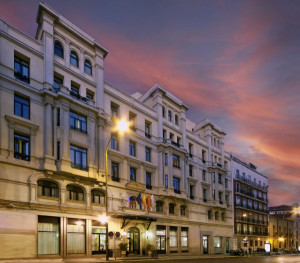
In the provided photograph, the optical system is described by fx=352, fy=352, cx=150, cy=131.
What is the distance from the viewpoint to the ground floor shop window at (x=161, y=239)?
47.8 metres

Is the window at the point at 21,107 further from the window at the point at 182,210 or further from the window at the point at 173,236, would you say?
the window at the point at 182,210

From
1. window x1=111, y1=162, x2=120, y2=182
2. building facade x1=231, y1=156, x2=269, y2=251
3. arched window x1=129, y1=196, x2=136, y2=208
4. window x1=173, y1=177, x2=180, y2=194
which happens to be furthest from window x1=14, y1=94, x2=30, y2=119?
building facade x1=231, y1=156, x2=269, y2=251

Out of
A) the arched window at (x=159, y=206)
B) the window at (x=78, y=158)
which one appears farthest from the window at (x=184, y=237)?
the window at (x=78, y=158)

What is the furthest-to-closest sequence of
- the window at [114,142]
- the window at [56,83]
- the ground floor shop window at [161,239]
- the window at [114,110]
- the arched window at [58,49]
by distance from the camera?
the ground floor shop window at [161,239] < the window at [114,110] < the window at [114,142] < the arched window at [58,49] < the window at [56,83]

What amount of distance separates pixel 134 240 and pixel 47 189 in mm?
14876

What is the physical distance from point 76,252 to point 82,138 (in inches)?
462

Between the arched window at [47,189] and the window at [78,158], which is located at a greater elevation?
the window at [78,158]

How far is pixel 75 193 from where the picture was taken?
36.7 metres

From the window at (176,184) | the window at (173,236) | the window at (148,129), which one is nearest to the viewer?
the window at (148,129)

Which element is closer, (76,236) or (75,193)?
(76,236)

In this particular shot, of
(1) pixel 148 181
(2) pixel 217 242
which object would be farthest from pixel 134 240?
(2) pixel 217 242

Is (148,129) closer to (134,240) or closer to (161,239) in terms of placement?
(161,239)

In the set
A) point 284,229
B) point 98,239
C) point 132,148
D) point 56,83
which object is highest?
point 56,83

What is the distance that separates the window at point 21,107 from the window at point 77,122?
489 centimetres
